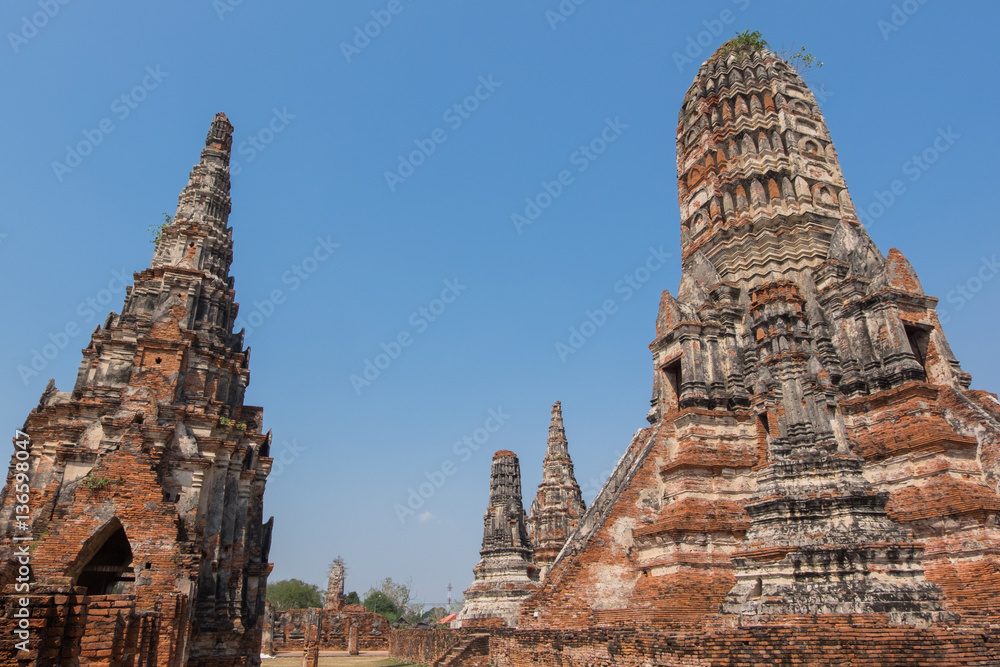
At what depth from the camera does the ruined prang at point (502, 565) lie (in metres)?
22.2

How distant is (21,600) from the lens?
5.66 meters

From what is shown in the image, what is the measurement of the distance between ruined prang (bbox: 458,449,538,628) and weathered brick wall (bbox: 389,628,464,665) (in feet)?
2.61

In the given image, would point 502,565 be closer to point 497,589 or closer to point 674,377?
point 497,589

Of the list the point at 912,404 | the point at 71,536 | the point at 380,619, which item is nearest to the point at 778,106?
the point at 912,404

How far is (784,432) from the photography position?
37.2 feet

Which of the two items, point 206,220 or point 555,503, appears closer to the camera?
point 206,220

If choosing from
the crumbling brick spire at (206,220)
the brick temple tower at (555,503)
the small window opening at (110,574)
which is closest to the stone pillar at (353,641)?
the brick temple tower at (555,503)

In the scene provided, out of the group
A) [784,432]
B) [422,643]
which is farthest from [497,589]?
[784,432]

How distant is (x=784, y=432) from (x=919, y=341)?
684 centimetres

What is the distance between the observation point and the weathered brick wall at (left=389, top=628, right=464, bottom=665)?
2259cm

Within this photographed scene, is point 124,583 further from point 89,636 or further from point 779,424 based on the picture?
point 779,424

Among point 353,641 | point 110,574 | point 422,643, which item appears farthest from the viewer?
point 353,641

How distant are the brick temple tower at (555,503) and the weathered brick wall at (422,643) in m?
6.08

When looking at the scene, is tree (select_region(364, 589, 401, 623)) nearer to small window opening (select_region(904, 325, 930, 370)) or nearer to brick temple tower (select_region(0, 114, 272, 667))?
brick temple tower (select_region(0, 114, 272, 667))
